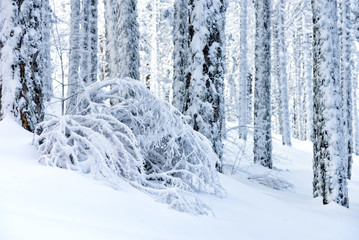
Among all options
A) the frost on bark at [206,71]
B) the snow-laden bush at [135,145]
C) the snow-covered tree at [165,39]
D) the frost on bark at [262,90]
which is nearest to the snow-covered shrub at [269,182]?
the frost on bark at [206,71]

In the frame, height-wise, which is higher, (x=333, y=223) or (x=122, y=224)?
(x=122, y=224)

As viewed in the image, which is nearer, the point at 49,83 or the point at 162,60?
the point at 49,83

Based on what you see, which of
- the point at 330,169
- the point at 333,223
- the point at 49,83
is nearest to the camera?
the point at 333,223

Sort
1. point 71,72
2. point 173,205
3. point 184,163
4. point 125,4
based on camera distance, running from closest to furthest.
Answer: point 173,205 → point 184,163 → point 125,4 → point 71,72

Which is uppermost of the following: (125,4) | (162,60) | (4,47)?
(125,4)

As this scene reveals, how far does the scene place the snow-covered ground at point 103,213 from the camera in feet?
6.74

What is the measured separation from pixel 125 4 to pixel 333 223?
6.91m

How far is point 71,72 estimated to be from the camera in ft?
42.8

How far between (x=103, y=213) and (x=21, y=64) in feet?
7.70

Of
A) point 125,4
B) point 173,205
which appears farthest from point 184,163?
point 125,4

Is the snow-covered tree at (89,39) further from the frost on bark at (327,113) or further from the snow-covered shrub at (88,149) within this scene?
the snow-covered shrub at (88,149)

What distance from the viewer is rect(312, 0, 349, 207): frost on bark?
239 inches

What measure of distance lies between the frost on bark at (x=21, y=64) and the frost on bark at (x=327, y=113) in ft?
14.5

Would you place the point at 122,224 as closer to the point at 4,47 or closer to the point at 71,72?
the point at 4,47
